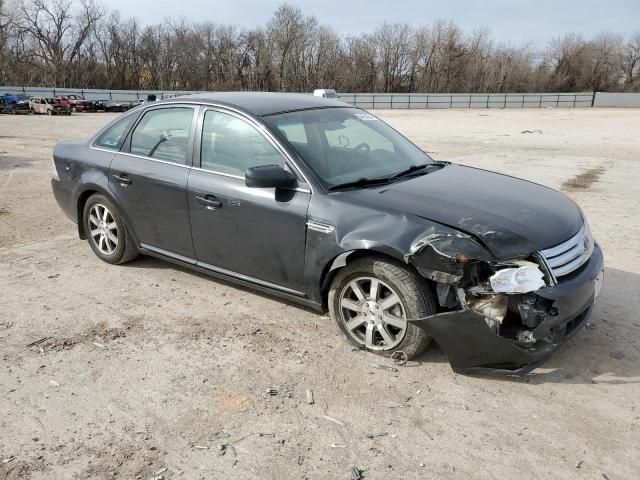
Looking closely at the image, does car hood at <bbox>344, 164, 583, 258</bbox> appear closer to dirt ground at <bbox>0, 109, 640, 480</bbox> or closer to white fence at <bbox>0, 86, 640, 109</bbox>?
dirt ground at <bbox>0, 109, 640, 480</bbox>

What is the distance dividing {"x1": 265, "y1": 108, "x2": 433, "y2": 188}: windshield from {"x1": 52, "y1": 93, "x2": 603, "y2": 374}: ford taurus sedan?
0.01 meters

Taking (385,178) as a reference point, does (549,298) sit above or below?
below

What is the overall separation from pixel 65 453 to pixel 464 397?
2260mm

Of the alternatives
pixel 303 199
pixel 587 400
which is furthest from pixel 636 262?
pixel 303 199

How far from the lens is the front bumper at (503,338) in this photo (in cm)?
325

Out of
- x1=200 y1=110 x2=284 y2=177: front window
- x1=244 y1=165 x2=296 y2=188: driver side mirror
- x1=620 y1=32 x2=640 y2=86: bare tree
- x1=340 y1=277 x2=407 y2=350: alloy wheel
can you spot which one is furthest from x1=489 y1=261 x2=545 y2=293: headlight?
x1=620 y1=32 x2=640 y2=86: bare tree

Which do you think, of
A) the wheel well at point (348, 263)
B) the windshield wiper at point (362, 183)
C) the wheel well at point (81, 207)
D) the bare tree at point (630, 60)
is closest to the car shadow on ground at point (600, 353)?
the wheel well at point (348, 263)

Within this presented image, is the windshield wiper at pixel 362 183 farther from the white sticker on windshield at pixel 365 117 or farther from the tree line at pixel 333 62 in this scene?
the tree line at pixel 333 62

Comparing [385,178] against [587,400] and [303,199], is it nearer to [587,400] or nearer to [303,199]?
[303,199]

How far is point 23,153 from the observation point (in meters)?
14.1

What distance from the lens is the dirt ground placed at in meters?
2.79

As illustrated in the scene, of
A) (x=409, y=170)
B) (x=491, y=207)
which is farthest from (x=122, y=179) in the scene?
(x=491, y=207)

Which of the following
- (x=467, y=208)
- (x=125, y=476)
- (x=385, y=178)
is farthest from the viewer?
(x=385, y=178)

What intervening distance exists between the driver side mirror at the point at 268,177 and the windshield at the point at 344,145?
0.24m
